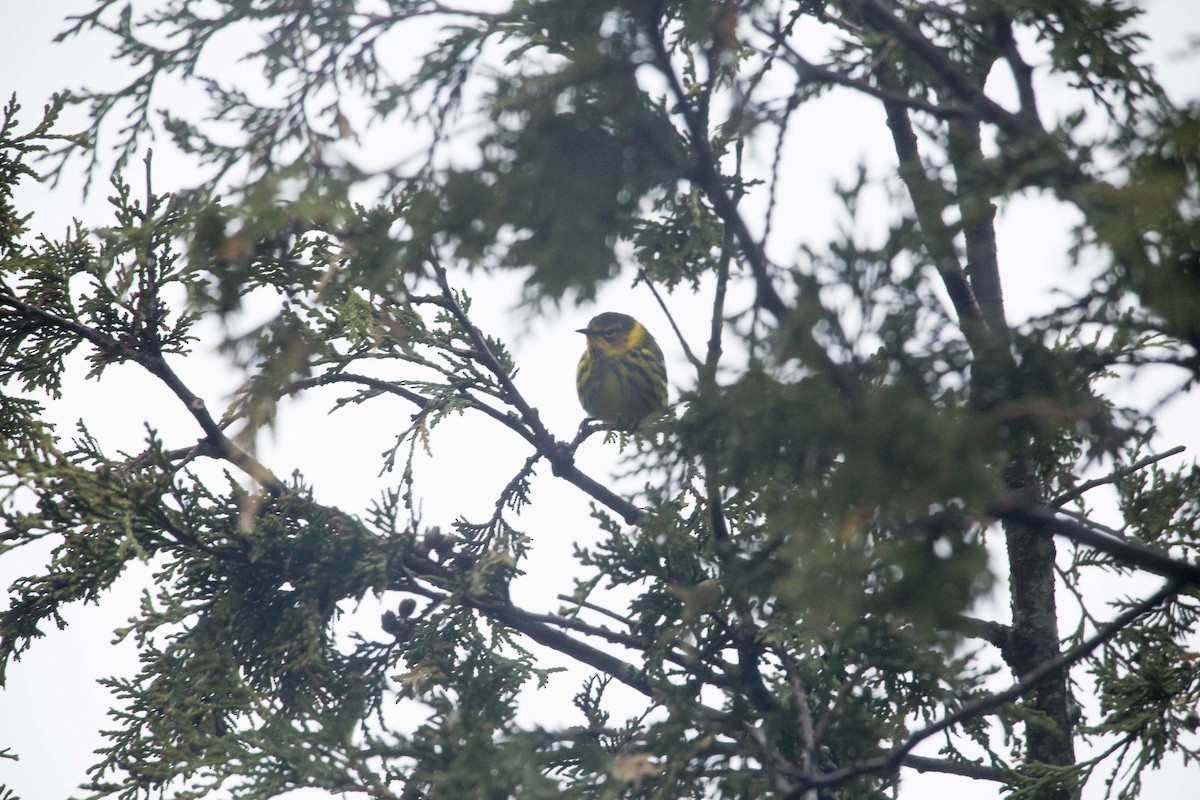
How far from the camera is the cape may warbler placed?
18.3 ft

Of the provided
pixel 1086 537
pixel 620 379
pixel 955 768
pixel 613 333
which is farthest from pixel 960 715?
pixel 613 333

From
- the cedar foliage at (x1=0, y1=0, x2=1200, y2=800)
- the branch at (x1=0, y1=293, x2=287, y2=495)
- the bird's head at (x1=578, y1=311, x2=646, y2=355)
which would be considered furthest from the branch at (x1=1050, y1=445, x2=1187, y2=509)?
the bird's head at (x1=578, y1=311, x2=646, y2=355)

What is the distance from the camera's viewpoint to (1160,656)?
9.91ft

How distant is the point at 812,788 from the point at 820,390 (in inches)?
31.8

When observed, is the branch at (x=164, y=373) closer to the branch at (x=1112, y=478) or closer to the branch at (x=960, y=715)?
the branch at (x=960, y=715)

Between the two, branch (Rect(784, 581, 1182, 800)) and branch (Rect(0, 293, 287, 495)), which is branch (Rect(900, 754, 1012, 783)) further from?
branch (Rect(0, 293, 287, 495))

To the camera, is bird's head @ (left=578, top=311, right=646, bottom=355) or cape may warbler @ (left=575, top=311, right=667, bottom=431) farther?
bird's head @ (left=578, top=311, right=646, bottom=355)

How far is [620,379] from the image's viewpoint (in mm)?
5617

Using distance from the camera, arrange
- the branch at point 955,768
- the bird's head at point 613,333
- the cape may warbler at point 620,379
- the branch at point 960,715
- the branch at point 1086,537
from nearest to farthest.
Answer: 1. the branch at point 1086,537
2. the branch at point 960,715
3. the branch at point 955,768
4. the cape may warbler at point 620,379
5. the bird's head at point 613,333

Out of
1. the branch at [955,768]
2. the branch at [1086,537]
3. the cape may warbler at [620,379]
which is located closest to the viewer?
the branch at [1086,537]

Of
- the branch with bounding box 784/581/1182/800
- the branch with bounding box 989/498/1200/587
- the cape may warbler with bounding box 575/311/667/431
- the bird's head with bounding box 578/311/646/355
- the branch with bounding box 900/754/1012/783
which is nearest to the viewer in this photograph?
the branch with bounding box 989/498/1200/587

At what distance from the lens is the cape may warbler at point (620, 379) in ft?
18.3

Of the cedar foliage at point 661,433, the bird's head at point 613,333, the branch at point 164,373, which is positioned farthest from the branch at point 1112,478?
the bird's head at point 613,333

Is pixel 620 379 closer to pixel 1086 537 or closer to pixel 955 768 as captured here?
pixel 955 768
